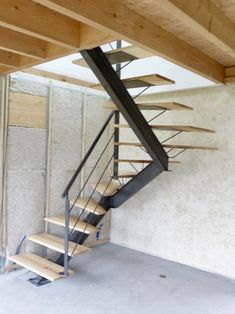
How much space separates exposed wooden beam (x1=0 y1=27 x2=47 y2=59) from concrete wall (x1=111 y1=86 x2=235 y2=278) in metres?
1.94

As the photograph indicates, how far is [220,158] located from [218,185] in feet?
1.07

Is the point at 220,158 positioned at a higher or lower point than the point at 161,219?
higher

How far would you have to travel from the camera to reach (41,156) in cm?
392

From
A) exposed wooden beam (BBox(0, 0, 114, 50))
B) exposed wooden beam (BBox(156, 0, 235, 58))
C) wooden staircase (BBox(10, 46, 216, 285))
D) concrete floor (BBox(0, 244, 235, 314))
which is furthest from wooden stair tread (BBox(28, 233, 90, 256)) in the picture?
exposed wooden beam (BBox(156, 0, 235, 58))

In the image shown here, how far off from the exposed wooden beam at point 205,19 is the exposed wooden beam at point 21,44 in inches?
49.8

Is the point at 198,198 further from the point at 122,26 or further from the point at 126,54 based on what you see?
the point at 122,26

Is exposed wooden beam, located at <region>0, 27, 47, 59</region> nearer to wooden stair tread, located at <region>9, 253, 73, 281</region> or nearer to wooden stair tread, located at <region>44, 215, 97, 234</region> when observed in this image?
wooden stair tread, located at <region>44, 215, 97, 234</region>

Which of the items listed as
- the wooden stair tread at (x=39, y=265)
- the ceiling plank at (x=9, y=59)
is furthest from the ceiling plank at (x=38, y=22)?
the wooden stair tread at (x=39, y=265)

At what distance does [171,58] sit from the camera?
2.58m

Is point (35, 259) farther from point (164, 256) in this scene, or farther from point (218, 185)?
point (218, 185)

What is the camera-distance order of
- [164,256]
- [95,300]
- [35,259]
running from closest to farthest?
1. [95,300]
2. [35,259]
3. [164,256]

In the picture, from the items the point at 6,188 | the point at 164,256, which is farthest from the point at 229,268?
the point at 6,188

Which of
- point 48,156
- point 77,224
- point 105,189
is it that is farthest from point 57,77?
point 77,224

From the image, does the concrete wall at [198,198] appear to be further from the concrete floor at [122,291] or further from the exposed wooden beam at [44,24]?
the exposed wooden beam at [44,24]
